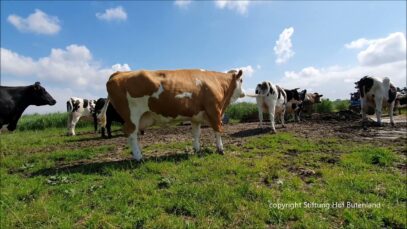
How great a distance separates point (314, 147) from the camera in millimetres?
10078

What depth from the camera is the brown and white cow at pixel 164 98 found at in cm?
858

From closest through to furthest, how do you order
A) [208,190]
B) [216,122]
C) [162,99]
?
[208,190] < [162,99] < [216,122]

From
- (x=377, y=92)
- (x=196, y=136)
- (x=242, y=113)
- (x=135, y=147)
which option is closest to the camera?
(x=135, y=147)

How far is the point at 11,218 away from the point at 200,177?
3.42m

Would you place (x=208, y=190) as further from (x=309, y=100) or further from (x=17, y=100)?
(x=309, y=100)

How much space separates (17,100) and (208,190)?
8.62m

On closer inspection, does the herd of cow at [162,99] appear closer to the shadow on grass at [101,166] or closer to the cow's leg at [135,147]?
Result: the cow's leg at [135,147]

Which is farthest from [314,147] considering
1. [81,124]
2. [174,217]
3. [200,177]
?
[81,124]

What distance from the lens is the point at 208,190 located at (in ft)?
19.9

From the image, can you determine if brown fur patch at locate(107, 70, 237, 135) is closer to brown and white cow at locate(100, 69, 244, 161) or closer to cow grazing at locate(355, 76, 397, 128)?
brown and white cow at locate(100, 69, 244, 161)

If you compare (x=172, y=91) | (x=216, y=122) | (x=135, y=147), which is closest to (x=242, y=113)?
(x=216, y=122)

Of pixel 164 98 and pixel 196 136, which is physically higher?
pixel 164 98

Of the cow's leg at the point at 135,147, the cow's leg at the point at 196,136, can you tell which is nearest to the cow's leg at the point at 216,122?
the cow's leg at the point at 196,136

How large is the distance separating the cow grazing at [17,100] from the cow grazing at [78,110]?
293 inches
